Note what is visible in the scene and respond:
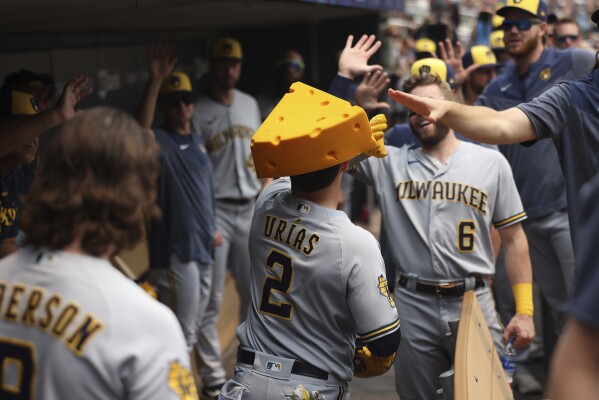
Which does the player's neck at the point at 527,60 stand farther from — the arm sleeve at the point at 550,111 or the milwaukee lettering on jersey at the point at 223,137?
the arm sleeve at the point at 550,111

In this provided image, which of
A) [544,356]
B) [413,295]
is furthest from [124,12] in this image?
[544,356]

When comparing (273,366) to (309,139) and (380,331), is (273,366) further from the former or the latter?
(309,139)

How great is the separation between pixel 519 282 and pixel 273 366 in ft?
5.80

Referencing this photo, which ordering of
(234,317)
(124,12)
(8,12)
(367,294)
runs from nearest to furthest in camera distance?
(367,294), (8,12), (124,12), (234,317)

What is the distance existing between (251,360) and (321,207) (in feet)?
1.85

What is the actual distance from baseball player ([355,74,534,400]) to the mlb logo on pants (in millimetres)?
1337

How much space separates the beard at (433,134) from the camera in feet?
14.2

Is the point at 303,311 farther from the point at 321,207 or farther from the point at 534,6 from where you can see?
the point at 534,6

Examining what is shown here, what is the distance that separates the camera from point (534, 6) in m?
6.04

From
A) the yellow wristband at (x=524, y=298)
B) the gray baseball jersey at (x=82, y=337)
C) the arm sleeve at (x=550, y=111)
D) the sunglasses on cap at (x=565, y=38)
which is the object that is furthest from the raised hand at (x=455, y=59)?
the gray baseball jersey at (x=82, y=337)

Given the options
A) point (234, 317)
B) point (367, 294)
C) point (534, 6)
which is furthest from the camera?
point (234, 317)

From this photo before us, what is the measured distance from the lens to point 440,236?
4.23 m

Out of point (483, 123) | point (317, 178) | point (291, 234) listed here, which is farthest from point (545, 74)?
point (291, 234)

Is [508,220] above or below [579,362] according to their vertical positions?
below
